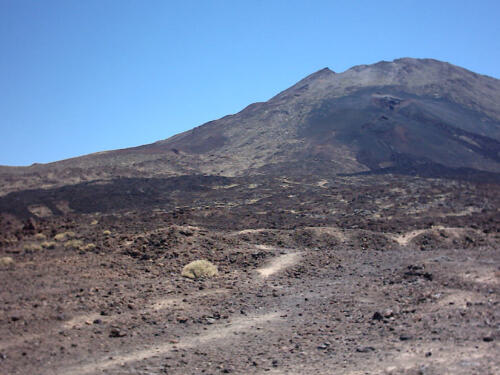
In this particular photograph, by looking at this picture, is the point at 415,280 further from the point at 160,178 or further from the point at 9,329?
the point at 160,178

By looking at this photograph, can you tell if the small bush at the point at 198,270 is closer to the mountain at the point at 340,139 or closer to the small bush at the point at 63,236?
the small bush at the point at 63,236

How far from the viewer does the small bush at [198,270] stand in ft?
40.9

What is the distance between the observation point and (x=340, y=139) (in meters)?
65.4

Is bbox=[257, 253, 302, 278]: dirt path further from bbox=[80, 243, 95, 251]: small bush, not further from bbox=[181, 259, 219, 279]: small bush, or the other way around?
bbox=[80, 243, 95, 251]: small bush

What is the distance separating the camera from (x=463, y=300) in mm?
8914

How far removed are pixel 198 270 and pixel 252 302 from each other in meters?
2.48

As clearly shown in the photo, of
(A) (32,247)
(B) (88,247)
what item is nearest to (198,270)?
(B) (88,247)

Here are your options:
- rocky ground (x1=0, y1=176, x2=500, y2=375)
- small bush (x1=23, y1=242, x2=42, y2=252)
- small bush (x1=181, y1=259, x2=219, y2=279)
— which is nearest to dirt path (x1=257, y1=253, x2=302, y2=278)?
rocky ground (x1=0, y1=176, x2=500, y2=375)

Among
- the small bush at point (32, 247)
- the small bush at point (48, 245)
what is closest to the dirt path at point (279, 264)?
the small bush at point (48, 245)

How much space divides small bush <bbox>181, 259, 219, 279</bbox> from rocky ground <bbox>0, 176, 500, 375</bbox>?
0.34 metres

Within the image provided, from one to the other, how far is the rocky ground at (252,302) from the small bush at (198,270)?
341 mm

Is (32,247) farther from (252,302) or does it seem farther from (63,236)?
(252,302)

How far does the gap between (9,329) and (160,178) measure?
3973 cm

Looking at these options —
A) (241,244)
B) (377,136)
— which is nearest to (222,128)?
(377,136)
